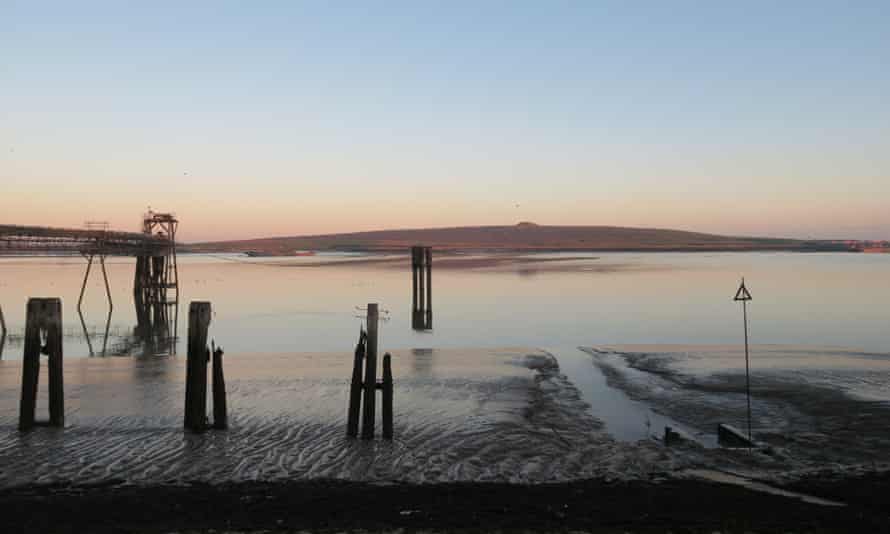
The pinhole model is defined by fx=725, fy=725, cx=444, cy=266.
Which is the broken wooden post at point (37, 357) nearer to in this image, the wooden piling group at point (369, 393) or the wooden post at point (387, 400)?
the wooden piling group at point (369, 393)

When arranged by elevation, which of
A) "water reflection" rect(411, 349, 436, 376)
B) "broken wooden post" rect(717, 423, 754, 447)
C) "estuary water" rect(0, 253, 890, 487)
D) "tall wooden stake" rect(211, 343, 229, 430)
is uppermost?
"tall wooden stake" rect(211, 343, 229, 430)

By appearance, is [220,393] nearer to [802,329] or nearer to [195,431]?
[195,431]

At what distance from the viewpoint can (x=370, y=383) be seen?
1341 centimetres

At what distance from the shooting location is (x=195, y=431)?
13500 mm

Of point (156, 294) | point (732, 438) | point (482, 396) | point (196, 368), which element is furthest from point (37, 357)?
point (156, 294)

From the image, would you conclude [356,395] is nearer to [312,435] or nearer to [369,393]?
[369,393]

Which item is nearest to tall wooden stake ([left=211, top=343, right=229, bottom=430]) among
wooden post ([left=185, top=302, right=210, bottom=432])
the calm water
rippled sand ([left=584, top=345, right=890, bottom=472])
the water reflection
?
wooden post ([left=185, top=302, right=210, bottom=432])

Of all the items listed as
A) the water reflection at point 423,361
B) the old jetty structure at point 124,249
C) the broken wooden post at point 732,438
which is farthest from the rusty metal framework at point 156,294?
the broken wooden post at point 732,438

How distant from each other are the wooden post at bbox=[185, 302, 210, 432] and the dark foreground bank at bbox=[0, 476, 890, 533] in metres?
3.17

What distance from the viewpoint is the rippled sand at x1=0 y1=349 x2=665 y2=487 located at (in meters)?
11.3

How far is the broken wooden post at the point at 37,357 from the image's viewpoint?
44.4 ft

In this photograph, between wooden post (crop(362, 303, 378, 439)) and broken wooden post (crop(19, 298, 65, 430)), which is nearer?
wooden post (crop(362, 303, 378, 439))

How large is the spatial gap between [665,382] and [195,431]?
12.4 metres

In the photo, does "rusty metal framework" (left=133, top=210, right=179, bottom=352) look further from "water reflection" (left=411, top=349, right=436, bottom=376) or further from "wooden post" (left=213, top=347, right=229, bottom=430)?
"wooden post" (left=213, top=347, right=229, bottom=430)
